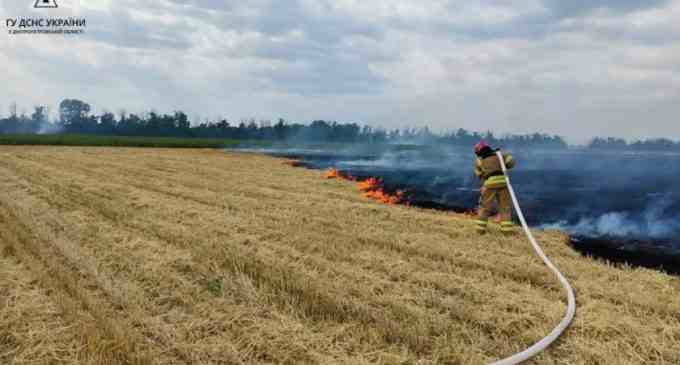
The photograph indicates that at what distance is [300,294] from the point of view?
197 inches

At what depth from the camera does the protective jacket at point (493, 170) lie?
8.25 m

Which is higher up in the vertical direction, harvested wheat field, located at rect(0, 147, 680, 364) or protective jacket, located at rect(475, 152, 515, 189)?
protective jacket, located at rect(475, 152, 515, 189)

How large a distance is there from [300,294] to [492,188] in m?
4.82

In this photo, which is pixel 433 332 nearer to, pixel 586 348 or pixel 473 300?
pixel 473 300

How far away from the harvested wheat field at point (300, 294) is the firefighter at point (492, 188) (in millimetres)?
306

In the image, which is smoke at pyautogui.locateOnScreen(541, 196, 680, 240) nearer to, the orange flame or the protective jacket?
the protective jacket

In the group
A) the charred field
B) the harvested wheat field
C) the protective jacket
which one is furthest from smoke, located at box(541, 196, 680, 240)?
the protective jacket

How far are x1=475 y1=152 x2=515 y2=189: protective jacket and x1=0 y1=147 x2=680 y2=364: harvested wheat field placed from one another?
95 cm

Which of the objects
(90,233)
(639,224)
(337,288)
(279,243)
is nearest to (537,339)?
(337,288)

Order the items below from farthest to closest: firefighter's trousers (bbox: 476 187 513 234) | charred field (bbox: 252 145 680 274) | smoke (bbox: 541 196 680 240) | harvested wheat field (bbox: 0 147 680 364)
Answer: smoke (bbox: 541 196 680 240) → firefighter's trousers (bbox: 476 187 513 234) → charred field (bbox: 252 145 680 274) → harvested wheat field (bbox: 0 147 680 364)

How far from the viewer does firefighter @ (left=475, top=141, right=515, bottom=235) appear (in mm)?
8234

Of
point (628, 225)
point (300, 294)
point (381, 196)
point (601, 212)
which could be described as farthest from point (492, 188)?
point (601, 212)

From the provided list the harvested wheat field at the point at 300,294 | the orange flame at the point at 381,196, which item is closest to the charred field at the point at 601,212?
the orange flame at the point at 381,196

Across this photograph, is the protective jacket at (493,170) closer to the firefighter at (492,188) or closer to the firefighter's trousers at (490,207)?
the firefighter at (492,188)
